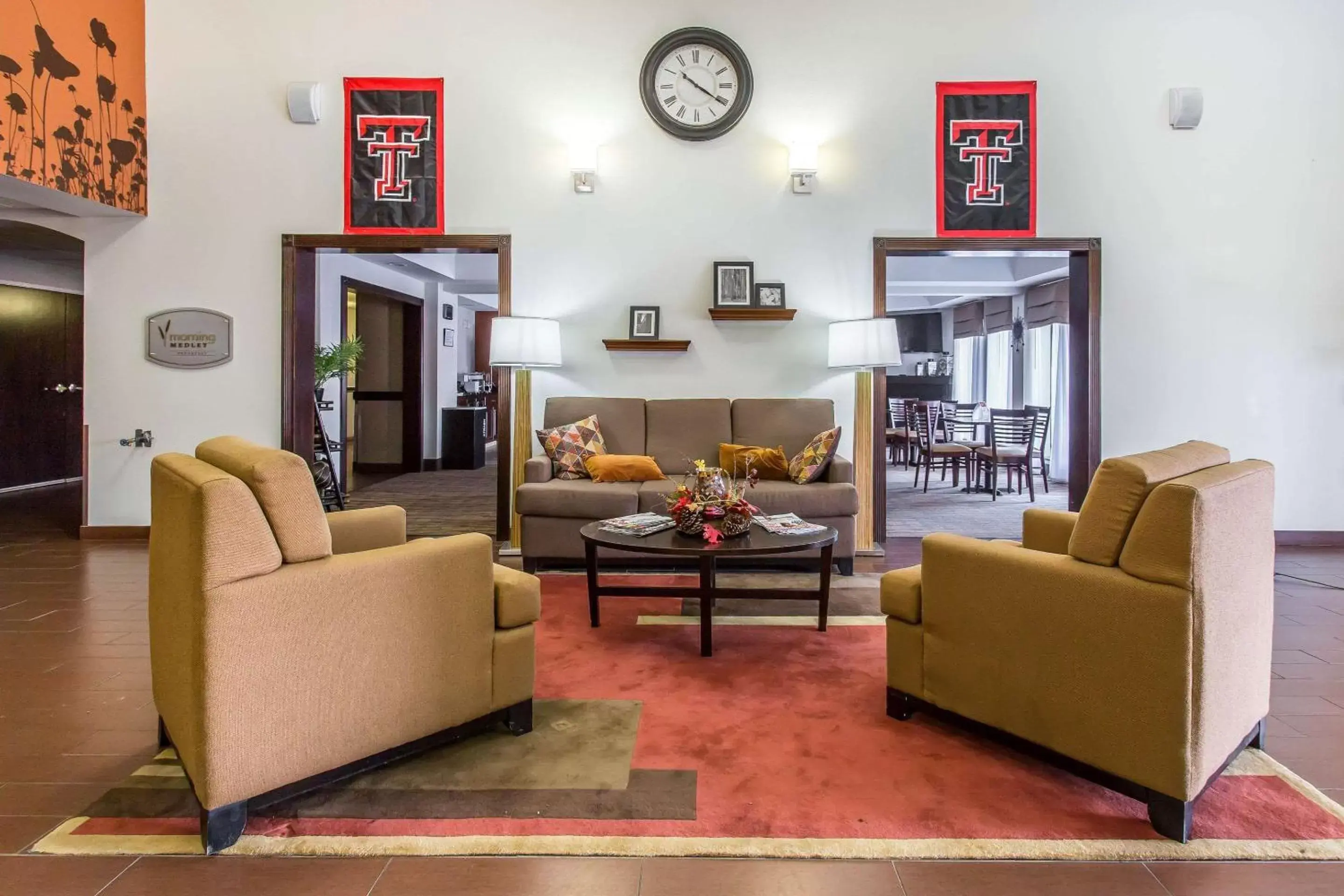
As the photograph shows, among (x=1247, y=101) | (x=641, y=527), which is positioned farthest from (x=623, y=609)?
(x=1247, y=101)

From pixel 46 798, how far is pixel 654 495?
2952 millimetres

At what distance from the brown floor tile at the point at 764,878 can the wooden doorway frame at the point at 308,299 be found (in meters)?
3.78

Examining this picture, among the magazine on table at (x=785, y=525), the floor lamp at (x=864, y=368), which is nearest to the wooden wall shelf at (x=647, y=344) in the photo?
the floor lamp at (x=864, y=368)

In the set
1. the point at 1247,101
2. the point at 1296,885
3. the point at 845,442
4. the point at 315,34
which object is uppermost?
the point at 315,34

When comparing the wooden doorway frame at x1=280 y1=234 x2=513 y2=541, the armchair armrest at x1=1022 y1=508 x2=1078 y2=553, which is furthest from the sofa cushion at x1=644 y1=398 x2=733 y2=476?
the armchair armrest at x1=1022 y1=508 x2=1078 y2=553

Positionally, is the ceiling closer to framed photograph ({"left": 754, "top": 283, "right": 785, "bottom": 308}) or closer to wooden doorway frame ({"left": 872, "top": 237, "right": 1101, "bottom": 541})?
wooden doorway frame ({"left": 872, "top": 237, "right": 1101, "bottom": 541})

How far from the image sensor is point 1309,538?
17.4ft

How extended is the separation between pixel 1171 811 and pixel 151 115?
6.73 meters

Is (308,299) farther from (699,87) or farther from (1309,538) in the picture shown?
(1309,538)

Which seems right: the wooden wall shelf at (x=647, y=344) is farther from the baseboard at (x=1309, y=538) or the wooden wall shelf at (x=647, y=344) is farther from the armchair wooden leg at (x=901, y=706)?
the baseboard at (x=1309, y=538)

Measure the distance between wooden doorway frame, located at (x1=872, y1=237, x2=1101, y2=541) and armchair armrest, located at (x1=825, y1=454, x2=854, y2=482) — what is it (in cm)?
63

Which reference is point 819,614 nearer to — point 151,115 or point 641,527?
point 641,527

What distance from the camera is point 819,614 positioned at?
11.2 feet

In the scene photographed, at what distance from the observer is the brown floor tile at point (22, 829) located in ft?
5.82
